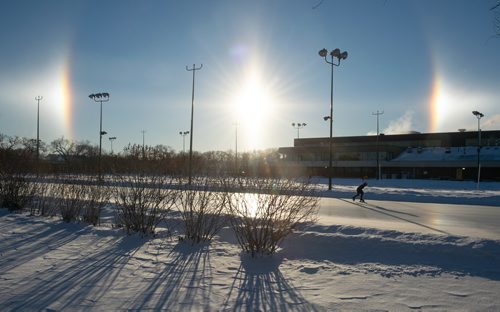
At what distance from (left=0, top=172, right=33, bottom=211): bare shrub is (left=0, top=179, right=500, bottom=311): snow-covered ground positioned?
4874 mm

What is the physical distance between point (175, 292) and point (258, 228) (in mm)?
2634

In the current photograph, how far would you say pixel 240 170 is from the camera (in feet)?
31.1

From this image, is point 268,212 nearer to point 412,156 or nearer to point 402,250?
point 402,250

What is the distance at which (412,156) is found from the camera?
72.9m

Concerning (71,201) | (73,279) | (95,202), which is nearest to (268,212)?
(73,279)

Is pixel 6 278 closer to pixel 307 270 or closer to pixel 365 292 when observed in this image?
pixel 307 270

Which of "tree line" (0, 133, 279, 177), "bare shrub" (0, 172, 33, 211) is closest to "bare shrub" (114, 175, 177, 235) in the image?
"tree line" (0, 133, 279, 177)

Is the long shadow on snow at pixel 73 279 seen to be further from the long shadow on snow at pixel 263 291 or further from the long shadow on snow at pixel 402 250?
the long shadow on snow at pixel 402 250

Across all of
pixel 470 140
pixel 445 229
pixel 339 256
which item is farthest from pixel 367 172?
pixel 339 256

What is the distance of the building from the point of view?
64500 millimetres

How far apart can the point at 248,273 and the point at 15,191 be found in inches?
459

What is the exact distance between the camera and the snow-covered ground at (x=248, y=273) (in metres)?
5.44

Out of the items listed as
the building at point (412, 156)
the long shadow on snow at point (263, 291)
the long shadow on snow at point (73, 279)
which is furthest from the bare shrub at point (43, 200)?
the building at point (412, 156)

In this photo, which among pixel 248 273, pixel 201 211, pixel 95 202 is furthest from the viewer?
pixel 95 202
